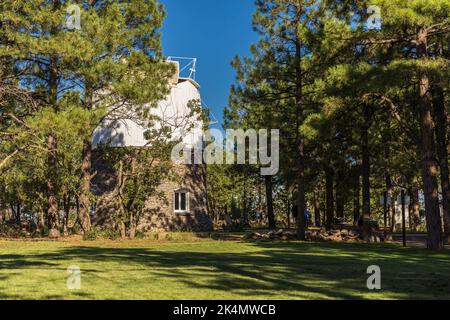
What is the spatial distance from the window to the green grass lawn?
56.1ft

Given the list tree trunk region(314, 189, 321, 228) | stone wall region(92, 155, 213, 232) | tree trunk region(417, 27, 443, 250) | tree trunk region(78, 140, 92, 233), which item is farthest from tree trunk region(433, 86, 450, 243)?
tree trunk region(314, 189, 321, 228)

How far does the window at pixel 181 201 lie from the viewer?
3253cm

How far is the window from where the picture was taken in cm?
3253

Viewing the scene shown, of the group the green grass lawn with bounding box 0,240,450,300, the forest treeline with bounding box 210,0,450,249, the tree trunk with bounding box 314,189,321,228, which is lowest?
the green grass lawn with bounding box 0,240,450,300

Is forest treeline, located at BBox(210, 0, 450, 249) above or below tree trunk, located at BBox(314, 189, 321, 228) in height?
above

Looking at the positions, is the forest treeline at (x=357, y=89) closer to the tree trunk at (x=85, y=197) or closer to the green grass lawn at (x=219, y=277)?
the green grass lawn at (x=219, y=277)

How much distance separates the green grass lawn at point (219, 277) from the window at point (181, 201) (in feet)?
56.1

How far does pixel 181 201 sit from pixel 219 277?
22.7 metres

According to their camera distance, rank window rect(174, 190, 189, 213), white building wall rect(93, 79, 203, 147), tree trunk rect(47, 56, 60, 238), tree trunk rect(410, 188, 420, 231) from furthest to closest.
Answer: tree trunk rect(410, 188, 420, 231) < window rect(174, 190, 189, 213) < white building wall rect(93, 79, 203, 147) < tree trunk rect(47, 56, 60, 238)

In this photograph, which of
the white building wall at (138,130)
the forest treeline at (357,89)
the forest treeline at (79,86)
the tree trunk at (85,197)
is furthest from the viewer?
the white building wall at (138,130)

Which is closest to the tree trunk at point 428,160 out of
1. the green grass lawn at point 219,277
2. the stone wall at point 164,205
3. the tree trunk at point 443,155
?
the green grass lawn at point 219,277

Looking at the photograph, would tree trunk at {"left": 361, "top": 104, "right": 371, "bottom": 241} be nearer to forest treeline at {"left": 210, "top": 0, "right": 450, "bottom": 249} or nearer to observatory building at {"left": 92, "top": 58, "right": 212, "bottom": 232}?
forest treeline at {"left": 210, "top": 0, "right": 450, "bottom": 249}
